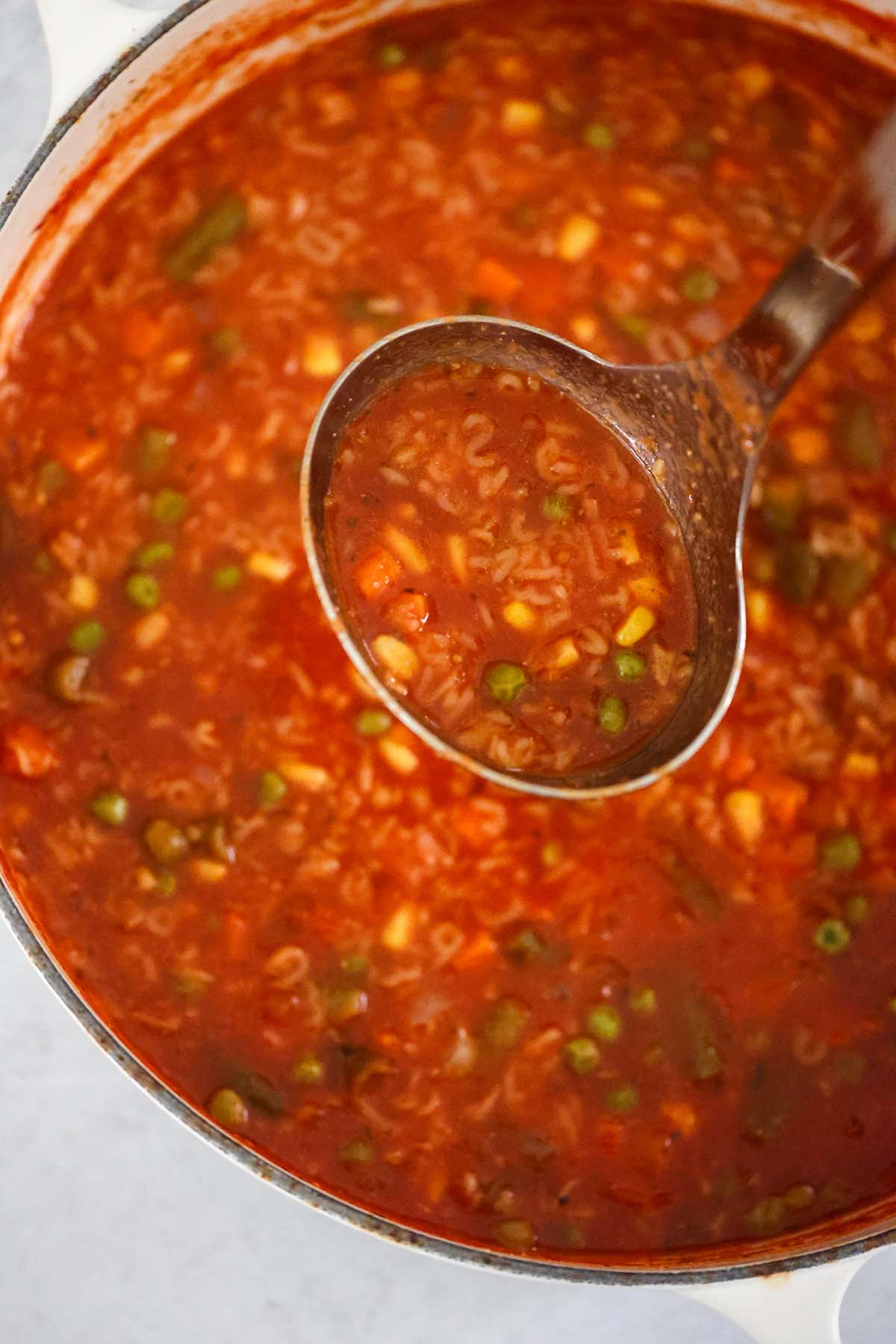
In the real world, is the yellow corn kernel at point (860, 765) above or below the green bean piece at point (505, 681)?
below

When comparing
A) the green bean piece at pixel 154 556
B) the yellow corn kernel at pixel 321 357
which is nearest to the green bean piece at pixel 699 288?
the yellow corn kernel at pixel 321 357

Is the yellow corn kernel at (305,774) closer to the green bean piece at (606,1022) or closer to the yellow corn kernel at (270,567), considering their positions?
the yellow corn kernel at (270,567)

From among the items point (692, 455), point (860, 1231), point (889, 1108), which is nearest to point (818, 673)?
point (692, 455)

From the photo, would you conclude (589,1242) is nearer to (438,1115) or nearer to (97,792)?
(438,1115)

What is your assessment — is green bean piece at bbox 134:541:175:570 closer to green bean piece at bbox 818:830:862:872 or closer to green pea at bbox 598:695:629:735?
green pea at bbox 598:695:629:735

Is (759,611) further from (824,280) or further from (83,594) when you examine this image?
(83,594)

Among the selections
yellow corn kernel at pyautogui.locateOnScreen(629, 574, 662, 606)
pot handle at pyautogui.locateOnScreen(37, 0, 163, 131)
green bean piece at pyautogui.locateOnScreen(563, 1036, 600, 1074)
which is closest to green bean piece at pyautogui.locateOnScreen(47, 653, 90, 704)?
pot handle at pyautogui.locateOnScreen(37, 0, 163, 131)

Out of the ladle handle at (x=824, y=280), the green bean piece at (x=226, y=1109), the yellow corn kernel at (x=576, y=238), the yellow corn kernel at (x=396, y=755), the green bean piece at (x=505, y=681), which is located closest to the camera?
the ladle handle at (x=824, y=280)
